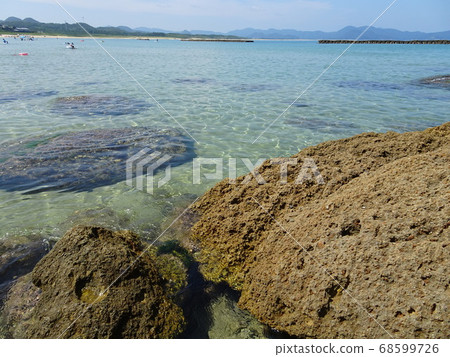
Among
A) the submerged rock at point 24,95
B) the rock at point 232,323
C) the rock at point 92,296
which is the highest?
the rock at point 92,296

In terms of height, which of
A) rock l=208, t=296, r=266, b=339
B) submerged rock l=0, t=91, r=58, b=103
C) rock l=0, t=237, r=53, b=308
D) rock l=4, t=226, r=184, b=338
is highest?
rock l=4, t=226, r=184, b=338

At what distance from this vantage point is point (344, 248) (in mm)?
3029

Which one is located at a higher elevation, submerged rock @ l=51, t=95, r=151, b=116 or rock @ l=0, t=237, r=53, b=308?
rock @ l=0, t=237, r=53, b=308

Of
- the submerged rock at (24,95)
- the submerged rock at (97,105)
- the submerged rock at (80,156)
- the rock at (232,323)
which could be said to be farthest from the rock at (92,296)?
the submerged rock at (24,95)

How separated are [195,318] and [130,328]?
2.46 feet

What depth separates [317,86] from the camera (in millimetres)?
19609

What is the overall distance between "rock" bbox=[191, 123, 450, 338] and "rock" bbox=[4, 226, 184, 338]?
0.92m

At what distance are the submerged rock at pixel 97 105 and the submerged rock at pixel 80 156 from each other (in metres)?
2.96

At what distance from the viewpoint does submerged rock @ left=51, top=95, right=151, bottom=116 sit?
42.3ft

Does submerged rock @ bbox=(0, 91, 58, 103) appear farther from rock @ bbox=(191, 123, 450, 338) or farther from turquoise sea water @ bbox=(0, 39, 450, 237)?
rock @ bbox=(191, 123, 450, 338)

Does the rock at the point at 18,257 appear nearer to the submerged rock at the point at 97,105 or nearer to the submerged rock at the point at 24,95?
the submerged rock at the point at 97,105

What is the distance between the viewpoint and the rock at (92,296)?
114 inches

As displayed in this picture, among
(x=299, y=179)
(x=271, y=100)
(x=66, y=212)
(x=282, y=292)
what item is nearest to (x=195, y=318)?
(x=282, y=292)

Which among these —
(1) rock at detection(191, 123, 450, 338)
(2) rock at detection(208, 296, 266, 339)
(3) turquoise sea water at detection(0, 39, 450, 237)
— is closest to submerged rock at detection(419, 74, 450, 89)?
(3) turquoise sea water at detection(0, 39, 450, 237)
